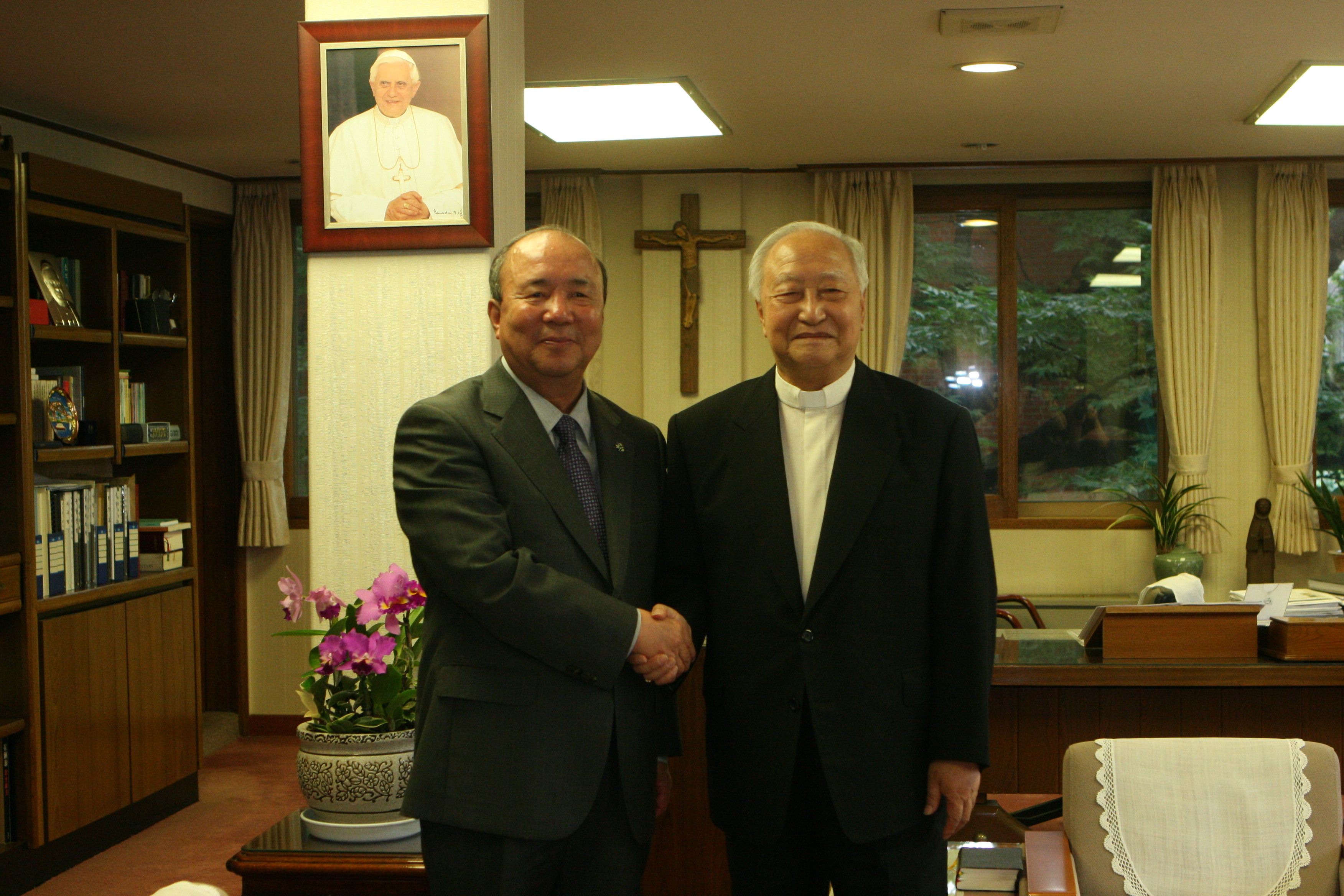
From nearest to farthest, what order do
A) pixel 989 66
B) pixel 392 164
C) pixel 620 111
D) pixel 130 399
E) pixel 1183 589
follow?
pixel 392 164 → pixel 1183 589 → pixel 989 66 → pixel 620 111 → pixel 130 399

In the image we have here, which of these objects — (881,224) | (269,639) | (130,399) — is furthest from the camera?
(269,639)

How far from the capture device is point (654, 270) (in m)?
6.04

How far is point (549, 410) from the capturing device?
1917 millimetres

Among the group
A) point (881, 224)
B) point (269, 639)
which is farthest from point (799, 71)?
point (269, 639)

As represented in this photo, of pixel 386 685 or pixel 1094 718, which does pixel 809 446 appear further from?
pixel 1094 718

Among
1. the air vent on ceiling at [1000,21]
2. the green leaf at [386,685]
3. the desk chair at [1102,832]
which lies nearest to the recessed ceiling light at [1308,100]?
the air vent on ceiling at [1000,21]

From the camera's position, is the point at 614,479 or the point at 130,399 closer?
the point at 614,479

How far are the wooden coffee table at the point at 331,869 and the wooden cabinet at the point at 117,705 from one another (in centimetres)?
250

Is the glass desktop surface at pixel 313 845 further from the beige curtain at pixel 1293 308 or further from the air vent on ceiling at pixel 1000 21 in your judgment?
the beige curtain at pixel 1293 308

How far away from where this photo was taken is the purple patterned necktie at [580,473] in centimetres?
187

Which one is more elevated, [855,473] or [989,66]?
[989,66]

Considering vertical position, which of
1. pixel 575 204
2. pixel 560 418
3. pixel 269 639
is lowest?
pixel 269 639

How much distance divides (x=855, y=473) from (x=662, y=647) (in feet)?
1.35

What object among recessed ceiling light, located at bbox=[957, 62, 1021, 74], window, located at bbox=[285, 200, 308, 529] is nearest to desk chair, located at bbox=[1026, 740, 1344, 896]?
recessed ceiling light, located at bbox=[957, 62, 1021, 74]
